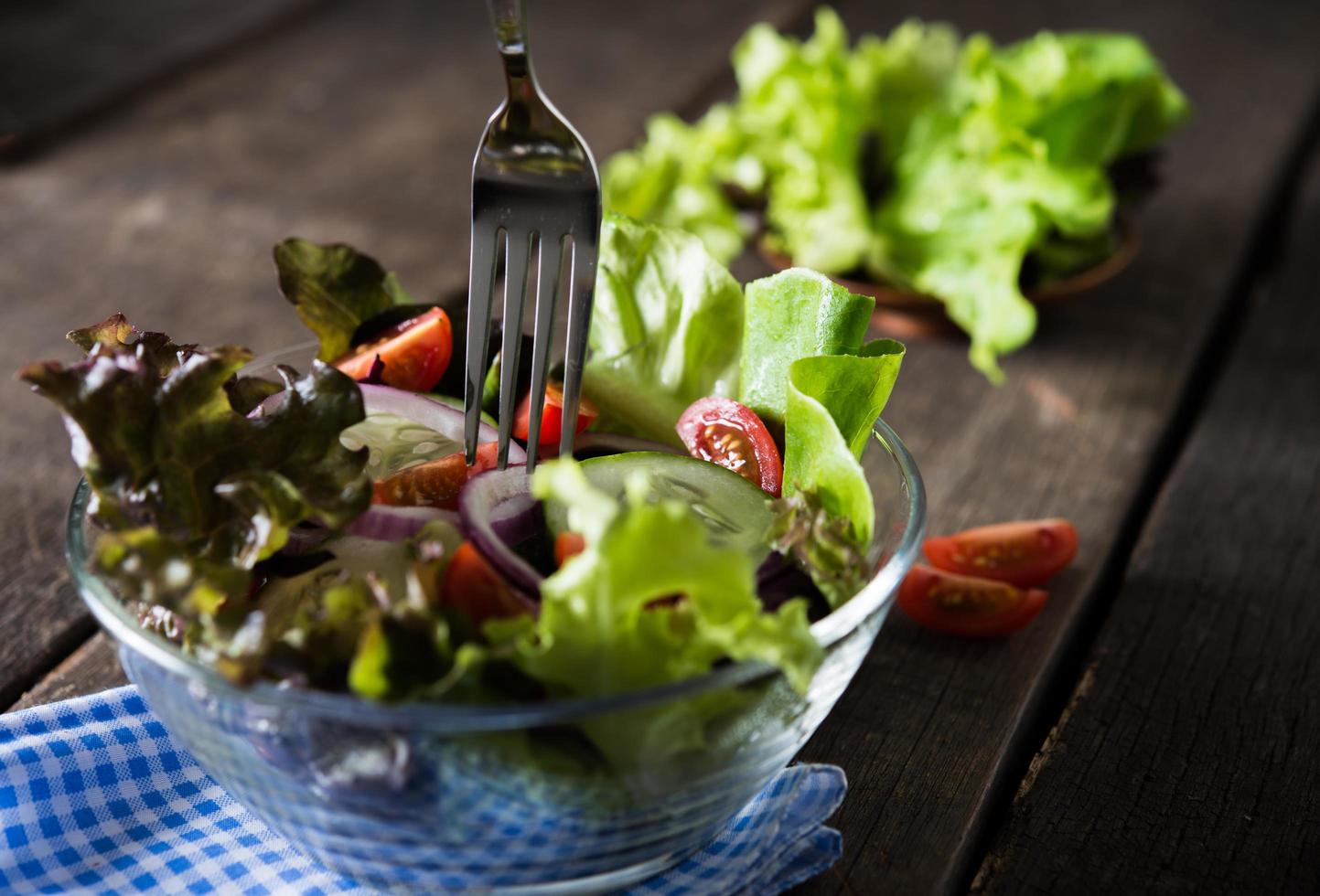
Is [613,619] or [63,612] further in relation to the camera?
[63,612]

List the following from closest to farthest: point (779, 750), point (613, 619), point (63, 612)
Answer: point (613, 619) < point (779, 750) < point (63, 612)

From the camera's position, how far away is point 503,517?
110cm

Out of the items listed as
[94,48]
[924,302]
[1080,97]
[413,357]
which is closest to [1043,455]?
[924,302]

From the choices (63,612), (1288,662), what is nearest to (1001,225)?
(1288,662)

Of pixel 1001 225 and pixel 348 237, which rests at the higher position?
pixel 1001 225

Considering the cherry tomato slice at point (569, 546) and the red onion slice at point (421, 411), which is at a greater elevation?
the cherry tomato slice at point (569, 546)

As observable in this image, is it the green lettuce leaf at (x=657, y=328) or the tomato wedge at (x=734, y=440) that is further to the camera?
the green lettuce leaf at (x=657, y=328)

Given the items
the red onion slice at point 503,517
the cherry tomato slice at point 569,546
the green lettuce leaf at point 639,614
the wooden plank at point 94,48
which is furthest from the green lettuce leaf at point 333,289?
the wooden plank at point 94,48

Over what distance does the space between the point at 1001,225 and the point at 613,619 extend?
141 cm

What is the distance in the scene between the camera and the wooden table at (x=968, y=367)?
124cm

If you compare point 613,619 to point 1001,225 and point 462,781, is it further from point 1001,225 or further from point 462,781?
point 1001,225

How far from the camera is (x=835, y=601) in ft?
3.43

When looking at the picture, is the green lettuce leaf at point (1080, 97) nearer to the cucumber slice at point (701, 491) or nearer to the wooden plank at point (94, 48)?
the cucumber slice at point (701, 491)

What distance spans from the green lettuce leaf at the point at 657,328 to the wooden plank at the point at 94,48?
1791mm
